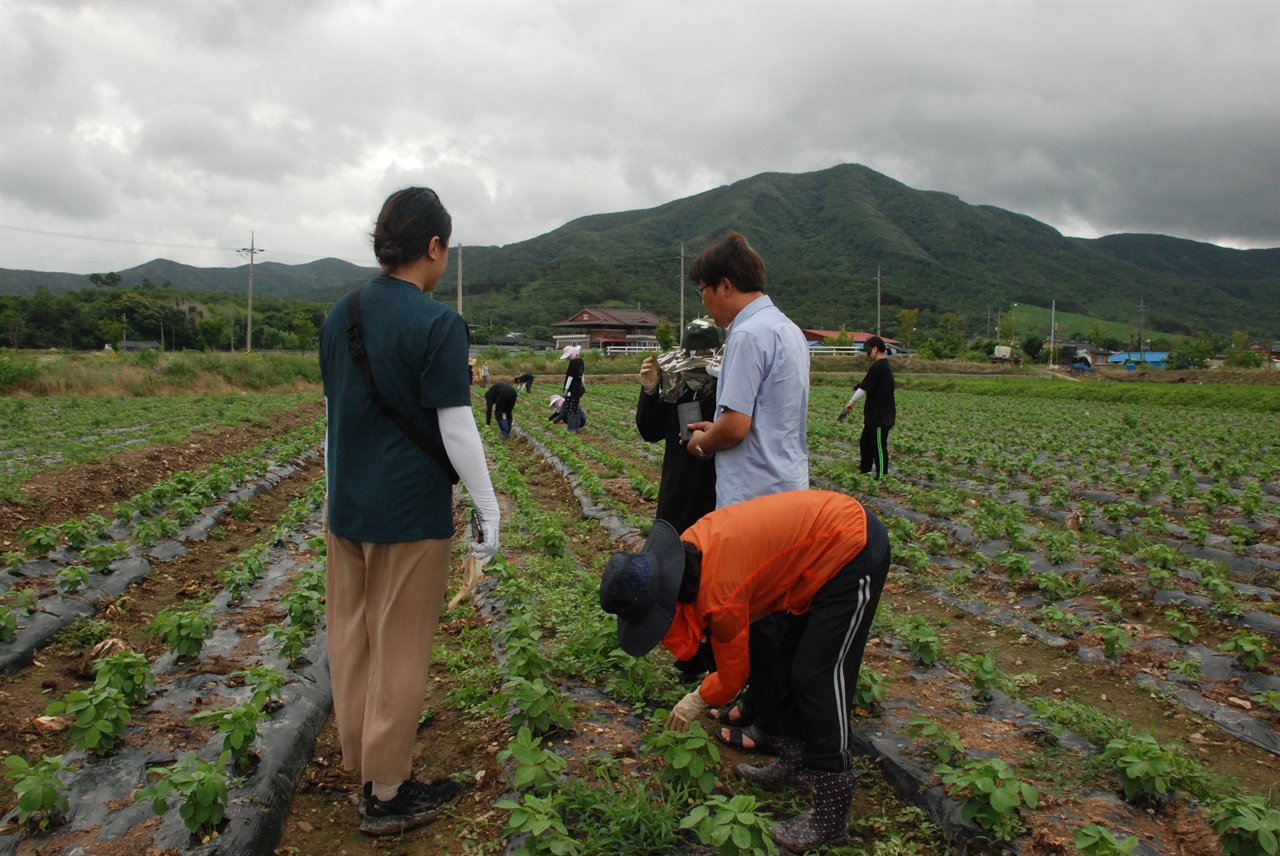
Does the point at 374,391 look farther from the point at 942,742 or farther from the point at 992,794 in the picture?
the point at 942,742

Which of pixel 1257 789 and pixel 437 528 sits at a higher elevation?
pixel 437 528

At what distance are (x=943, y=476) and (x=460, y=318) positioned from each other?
8.54 m

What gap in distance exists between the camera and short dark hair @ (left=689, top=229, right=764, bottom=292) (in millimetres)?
2953

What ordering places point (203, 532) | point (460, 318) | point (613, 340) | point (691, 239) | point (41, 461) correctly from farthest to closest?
1. point (691, 239)
2. point (613, 340)
3. point (41, 461)
4. point (203, 532)
5. point (460, 318)

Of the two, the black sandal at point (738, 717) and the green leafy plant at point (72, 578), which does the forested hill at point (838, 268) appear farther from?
the black sandal at point (738, 717)

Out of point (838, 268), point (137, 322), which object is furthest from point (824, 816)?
point (838, 268)

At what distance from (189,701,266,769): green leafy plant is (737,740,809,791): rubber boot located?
1794mm

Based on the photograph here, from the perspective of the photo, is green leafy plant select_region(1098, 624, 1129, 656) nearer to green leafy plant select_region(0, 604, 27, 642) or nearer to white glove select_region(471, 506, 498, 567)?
white glove select_region(471, 506, 498, 567)

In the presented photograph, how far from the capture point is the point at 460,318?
7.75 ft

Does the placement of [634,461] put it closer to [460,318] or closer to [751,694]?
[751,694]

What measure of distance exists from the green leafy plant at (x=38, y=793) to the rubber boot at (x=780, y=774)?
Answer: 2.25 metres

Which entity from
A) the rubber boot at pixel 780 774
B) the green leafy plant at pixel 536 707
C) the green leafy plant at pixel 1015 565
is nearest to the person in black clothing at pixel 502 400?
the green leafy plant at pixel 1015 565

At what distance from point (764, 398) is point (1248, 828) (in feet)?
6.21

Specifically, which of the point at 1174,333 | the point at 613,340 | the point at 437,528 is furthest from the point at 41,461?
the point at 1174,333
